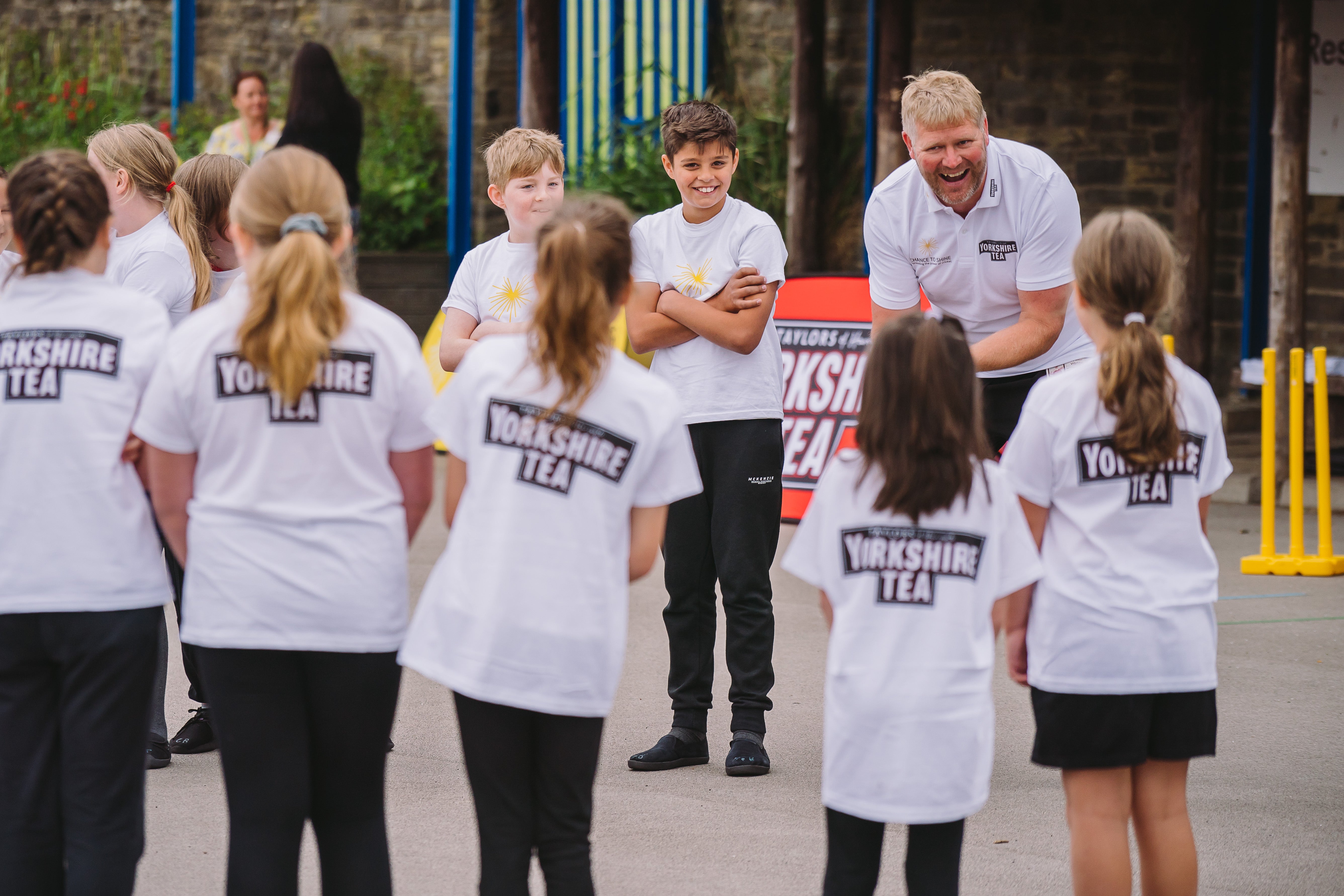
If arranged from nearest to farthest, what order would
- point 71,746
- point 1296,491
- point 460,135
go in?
point 71,746 < point 1296,491 < point 460,135

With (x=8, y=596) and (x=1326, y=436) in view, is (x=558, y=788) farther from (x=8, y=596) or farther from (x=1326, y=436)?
(x=1326, y=436)

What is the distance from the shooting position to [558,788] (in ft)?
9.20

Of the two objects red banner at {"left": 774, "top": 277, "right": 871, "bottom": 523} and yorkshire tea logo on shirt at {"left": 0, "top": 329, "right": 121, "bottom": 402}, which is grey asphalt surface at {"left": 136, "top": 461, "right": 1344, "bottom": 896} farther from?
red banner at {"left": 774, "top": 277, "right": 871, "bottom": 523}

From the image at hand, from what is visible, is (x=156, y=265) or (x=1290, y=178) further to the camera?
(x=1290, y=178)

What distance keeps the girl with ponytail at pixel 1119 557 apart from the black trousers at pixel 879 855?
1.10 feet

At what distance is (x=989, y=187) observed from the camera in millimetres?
4301

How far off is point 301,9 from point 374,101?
1.42 m

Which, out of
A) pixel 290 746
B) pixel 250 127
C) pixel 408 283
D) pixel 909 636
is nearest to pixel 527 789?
pixel 290 746

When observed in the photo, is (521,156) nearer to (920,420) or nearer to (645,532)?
(645,532)

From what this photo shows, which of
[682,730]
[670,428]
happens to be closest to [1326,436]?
[682,730]

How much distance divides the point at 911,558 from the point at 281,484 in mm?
1098

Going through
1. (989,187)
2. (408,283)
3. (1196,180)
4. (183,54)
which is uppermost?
(183,54)

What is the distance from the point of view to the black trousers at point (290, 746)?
2.76 metres

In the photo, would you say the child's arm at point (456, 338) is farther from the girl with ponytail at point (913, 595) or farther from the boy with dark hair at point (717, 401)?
the girl with ponytail at point (913, 595)
